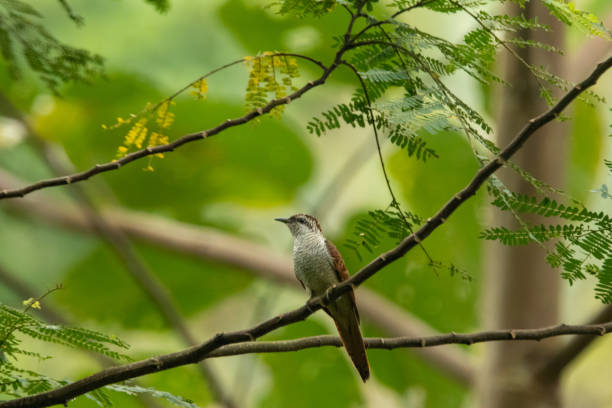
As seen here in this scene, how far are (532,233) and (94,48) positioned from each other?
356 centimetres

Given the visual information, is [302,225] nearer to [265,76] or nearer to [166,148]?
[265,76]

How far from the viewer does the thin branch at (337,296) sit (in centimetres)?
100

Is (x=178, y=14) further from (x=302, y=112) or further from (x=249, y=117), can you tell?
(x=249, y=117)

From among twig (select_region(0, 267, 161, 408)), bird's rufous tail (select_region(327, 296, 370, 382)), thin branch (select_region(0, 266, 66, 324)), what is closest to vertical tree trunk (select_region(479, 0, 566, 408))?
bird's rufous tail (select_region(327, 296, 370, 382))

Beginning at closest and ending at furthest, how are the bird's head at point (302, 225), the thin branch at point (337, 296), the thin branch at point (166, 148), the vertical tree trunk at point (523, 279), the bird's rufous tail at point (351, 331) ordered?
the thin branch at point (337, 296)
the thin branch at point (166, 148)
the bird's rufous tail at point (351, 331)
the bird's head at point (302, 225)
the vertical tree trunk at point (523, 279)

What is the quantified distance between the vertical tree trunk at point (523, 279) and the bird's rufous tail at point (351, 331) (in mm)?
921

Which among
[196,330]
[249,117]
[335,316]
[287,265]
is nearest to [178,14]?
[287,265]

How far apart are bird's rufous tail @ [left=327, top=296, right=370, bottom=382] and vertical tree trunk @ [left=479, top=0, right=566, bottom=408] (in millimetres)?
921

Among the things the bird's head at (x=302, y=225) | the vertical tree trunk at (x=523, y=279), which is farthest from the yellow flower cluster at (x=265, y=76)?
the vertical tree trunk at (x=523, y=279)

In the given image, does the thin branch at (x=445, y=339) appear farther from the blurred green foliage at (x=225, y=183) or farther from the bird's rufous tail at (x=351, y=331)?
the blurred green foliage at (x=225, y=183)

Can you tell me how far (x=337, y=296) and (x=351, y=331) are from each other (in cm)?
86

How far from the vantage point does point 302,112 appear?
5578mm

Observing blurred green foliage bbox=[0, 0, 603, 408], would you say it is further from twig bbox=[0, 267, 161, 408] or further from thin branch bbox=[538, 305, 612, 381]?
thin branch bbox=[538, 305, 612, 381]

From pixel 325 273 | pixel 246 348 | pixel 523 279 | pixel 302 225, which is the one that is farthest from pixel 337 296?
pixel 523 279
